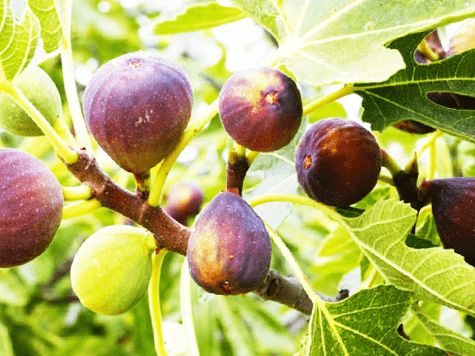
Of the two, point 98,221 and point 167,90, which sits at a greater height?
point 167,90

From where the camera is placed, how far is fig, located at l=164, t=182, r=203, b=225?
223 centimetres

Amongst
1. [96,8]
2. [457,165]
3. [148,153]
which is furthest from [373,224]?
[96,8]

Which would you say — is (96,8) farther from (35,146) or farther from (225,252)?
(225,252)

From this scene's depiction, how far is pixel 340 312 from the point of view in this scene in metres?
1.11

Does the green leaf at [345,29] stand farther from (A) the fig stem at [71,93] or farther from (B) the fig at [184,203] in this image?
(B) the fig at [184,203]

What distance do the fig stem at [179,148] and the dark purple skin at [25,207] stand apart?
0.66ft

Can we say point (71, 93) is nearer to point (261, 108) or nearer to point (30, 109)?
point (30, 109)

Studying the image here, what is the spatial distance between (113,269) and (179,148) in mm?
299

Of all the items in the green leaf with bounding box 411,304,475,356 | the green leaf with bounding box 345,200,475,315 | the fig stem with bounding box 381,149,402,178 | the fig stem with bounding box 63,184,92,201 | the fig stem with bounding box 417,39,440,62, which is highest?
the fig stem with bounding box 417,39,440,62

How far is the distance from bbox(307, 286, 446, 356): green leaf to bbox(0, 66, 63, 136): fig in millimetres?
697

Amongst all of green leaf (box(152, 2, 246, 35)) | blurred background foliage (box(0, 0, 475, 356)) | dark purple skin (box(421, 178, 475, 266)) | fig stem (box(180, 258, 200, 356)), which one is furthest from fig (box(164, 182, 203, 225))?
dark purple skin (box(421, 178, 475, 266))

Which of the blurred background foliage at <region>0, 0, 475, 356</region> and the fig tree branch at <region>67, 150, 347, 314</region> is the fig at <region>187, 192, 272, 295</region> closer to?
the fig tree branch at <region>67, 150, 347, 314</region>

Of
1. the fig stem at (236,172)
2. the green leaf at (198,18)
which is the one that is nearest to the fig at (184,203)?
the green leaf at (198,18)

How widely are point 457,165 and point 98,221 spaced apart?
1830 mm
